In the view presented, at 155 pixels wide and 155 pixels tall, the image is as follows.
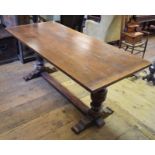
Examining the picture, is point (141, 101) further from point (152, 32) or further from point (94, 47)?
point (152, 32)

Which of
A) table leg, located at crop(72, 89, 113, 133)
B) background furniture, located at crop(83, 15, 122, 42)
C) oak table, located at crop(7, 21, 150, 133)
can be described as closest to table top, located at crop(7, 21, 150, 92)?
oak table, located at crop(7, 21, 150, 133)

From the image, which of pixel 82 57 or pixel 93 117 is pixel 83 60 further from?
pixel 93 117

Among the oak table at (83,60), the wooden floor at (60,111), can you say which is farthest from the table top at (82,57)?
the wooden floor at (60,111)

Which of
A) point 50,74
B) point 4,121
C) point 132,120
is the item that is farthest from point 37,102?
point 132,120

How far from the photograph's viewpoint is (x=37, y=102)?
2176 millimetres

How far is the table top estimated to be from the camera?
136cm

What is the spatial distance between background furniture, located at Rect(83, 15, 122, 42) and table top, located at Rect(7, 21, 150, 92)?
1.30m

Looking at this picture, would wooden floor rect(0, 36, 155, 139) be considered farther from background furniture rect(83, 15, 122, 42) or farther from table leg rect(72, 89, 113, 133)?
background furniture rect(83, 15, 122, 42)

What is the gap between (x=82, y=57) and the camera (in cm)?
162

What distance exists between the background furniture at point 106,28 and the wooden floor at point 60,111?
1116 millimetres

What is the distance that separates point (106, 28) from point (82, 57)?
191 centimetres

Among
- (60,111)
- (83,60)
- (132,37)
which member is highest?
(83,60)

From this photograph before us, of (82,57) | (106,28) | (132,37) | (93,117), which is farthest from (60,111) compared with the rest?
(106,28)
